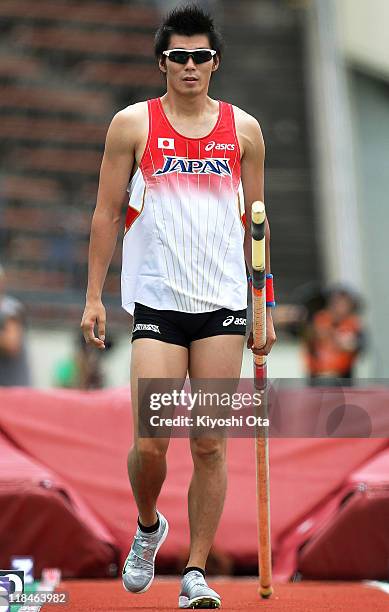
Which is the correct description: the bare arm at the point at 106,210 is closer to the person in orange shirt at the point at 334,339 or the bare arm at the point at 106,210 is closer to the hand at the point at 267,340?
the hand at the point at 267,340

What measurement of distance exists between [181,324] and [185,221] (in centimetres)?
39

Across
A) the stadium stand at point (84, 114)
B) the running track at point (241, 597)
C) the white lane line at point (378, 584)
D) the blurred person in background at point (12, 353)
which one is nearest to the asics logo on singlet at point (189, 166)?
the running track at point (241, 597)

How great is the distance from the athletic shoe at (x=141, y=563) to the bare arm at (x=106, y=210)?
775 millimetres

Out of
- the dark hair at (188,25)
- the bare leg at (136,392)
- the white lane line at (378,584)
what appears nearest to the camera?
the bare leg at (136,392)

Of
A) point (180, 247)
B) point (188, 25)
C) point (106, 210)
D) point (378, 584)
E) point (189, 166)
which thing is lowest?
point (378, 584)

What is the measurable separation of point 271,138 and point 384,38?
6.54 feet

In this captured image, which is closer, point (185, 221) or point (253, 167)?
point (185, 221)

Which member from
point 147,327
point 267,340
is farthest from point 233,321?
point 147,327

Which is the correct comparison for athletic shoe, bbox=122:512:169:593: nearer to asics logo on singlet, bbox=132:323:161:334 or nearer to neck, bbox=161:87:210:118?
asics logo on singlet, bbox=132:323:161:334

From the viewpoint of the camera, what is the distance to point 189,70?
4707 millimetres

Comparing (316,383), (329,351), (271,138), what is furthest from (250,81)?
(316,383)

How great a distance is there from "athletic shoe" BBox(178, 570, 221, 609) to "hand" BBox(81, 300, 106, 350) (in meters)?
0.94

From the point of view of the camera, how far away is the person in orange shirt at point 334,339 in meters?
9.81

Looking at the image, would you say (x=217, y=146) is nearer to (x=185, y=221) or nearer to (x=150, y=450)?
(x=185, y=221)
